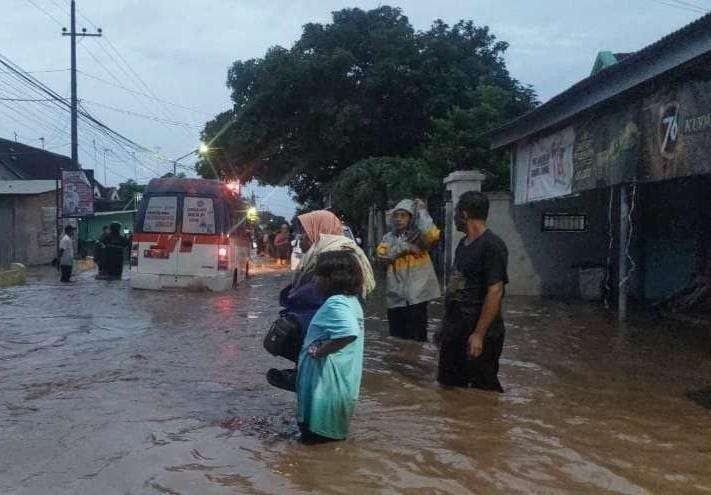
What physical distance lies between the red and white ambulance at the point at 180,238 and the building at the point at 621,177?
550 centimetres

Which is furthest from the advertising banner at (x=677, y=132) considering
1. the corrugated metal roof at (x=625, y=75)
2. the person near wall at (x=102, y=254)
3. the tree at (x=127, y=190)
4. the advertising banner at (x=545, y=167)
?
the tree at (x=127, y=190)

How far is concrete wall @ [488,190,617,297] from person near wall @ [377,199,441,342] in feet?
26.2

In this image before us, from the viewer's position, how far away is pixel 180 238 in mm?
15766

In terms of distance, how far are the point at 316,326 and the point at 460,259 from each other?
57.3 inches

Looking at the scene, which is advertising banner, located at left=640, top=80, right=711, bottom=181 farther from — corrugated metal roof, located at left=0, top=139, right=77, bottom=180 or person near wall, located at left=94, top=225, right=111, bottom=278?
corrugated metal roof, located at left=0, top=139, right=77, bottom=180

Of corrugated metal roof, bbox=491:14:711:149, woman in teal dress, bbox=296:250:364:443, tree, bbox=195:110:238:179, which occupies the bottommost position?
woman in teal dress, bbox=296:250:364:443

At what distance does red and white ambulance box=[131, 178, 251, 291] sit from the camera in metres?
15.8

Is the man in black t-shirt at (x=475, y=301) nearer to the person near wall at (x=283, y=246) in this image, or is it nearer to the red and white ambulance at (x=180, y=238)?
the red and white ambulance at (x=180, y=238)

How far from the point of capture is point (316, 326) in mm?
4762

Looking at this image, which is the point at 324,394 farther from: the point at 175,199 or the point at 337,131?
the point at 337,131

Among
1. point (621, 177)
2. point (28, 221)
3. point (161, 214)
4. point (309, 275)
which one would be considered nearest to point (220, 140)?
point (28, 221)

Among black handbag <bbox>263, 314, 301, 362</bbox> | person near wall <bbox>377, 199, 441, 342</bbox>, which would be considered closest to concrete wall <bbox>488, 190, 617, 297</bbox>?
person near wall <bbox>377, 199, 441, 342</bbox>

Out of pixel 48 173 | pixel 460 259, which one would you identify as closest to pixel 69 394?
pixel 460 259

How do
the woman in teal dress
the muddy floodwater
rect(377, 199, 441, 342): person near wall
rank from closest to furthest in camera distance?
the muddy floodwater, the woman in teal dress, rect(377, 199, 441, 342): person near wall
